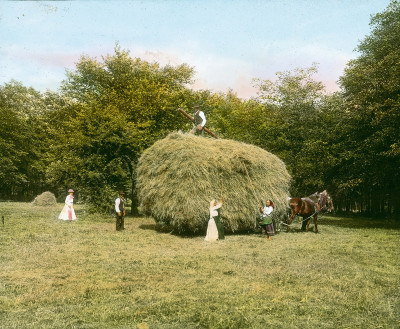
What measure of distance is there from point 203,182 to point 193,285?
8243 millimetres

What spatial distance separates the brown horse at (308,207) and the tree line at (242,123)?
2.60 metres

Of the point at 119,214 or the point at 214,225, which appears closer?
the point at 214,225

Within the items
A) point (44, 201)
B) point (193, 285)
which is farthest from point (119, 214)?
point (44, 201)

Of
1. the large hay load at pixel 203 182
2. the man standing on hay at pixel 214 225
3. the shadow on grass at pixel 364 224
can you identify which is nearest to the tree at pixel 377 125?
the shadow on grass at pixel 364 224

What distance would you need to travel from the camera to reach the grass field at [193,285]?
6.03 metres

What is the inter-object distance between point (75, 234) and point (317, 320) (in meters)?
11.8

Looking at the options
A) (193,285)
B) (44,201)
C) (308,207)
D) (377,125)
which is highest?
(377,125)

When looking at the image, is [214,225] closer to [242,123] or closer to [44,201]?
[44,201]

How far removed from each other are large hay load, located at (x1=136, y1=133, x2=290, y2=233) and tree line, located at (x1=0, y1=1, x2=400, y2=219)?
6723mm

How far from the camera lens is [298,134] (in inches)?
1195

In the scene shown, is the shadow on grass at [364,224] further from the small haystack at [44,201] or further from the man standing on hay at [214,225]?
the small haystack at [44,201]

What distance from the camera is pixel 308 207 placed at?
20016 millimetres

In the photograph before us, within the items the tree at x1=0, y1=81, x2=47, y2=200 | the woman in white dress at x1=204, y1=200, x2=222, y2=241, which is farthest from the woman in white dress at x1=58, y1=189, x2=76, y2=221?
the tree at x1=0, y1=81, x2=47, y2=200

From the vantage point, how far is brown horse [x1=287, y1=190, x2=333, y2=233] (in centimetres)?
1941
